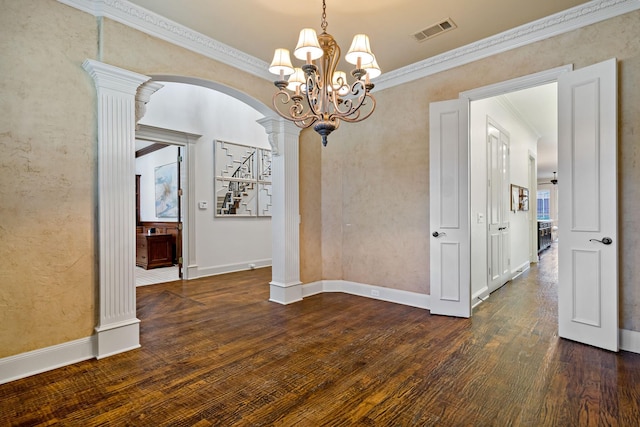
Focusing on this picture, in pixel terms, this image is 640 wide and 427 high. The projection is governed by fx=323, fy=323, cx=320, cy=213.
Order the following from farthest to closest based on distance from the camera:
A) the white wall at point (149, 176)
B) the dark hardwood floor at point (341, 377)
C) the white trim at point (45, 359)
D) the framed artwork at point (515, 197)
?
the white wall at point (149, 176)
the framed artwork at point (515, 197)
the white trim at point (45, 359)
the dark hardwood floor at point (341, 377)

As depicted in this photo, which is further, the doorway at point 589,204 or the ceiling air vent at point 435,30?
the ceiling air vent at point 435,30

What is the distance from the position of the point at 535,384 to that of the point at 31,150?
13.1 feet

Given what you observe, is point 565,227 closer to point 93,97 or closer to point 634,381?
point 634,381

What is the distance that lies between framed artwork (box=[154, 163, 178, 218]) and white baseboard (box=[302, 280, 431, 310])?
4.33 m

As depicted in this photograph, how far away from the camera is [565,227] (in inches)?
116

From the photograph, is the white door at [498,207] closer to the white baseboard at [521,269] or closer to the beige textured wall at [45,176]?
the white baseboard at [521,269]

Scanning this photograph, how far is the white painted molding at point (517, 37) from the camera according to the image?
278 centimetres

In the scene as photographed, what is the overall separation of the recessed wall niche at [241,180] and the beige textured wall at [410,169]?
2461 mm

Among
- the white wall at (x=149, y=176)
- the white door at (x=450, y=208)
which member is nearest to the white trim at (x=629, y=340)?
the white door at (x=450, y=208)

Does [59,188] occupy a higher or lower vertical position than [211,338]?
higher

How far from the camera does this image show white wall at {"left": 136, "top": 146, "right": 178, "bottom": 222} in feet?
25.6

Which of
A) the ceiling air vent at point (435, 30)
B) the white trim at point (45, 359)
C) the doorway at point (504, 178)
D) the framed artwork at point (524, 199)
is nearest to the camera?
the white trim at point (45, 359)

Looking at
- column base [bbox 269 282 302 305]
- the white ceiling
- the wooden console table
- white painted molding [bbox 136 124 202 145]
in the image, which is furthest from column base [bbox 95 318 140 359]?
the wooden console table

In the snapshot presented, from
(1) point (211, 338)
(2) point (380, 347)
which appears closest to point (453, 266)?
(2) point (380, 347)
